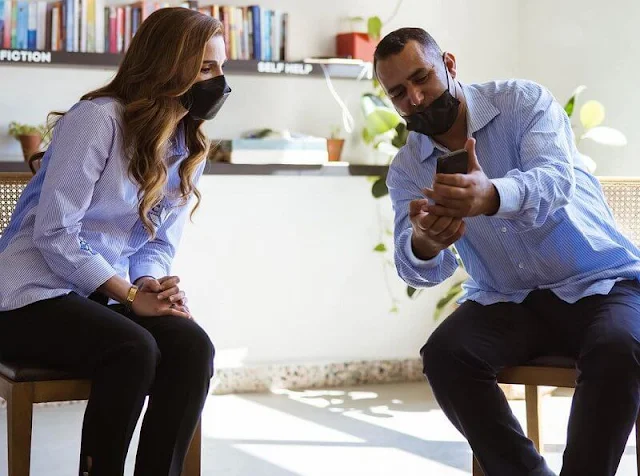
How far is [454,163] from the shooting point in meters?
1.89

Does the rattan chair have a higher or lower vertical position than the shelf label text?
lower

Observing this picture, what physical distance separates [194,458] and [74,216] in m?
0.58

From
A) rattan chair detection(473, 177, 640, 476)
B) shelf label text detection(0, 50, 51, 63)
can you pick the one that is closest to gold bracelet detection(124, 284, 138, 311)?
rattan chair detection(473, 177, 640, 476)

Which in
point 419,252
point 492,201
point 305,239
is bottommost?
point 305,239

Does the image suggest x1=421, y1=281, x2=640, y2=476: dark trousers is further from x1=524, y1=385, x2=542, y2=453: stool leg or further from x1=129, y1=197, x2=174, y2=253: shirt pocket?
x1=129, y1=197, x2=174, y2=253: shirt pocket

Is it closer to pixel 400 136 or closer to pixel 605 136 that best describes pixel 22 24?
pixel 400 136

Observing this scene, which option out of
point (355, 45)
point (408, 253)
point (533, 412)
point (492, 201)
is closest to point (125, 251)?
point (408, 253)

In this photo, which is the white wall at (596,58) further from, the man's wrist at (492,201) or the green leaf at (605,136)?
the man's wrist at (492,201)

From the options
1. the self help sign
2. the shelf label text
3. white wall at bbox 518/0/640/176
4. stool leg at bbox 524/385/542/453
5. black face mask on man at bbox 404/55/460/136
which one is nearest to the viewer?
black face mask on man at bbox 404/55/460/136

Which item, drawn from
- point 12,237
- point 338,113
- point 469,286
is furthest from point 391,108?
point 12,237

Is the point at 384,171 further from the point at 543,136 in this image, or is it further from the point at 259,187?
the point at 543,136

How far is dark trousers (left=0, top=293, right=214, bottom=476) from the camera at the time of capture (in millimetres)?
1937

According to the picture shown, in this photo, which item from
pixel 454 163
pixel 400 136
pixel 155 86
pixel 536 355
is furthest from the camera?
pixel 400 136

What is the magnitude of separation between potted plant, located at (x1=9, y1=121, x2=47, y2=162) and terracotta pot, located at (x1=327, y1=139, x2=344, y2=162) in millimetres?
1094
